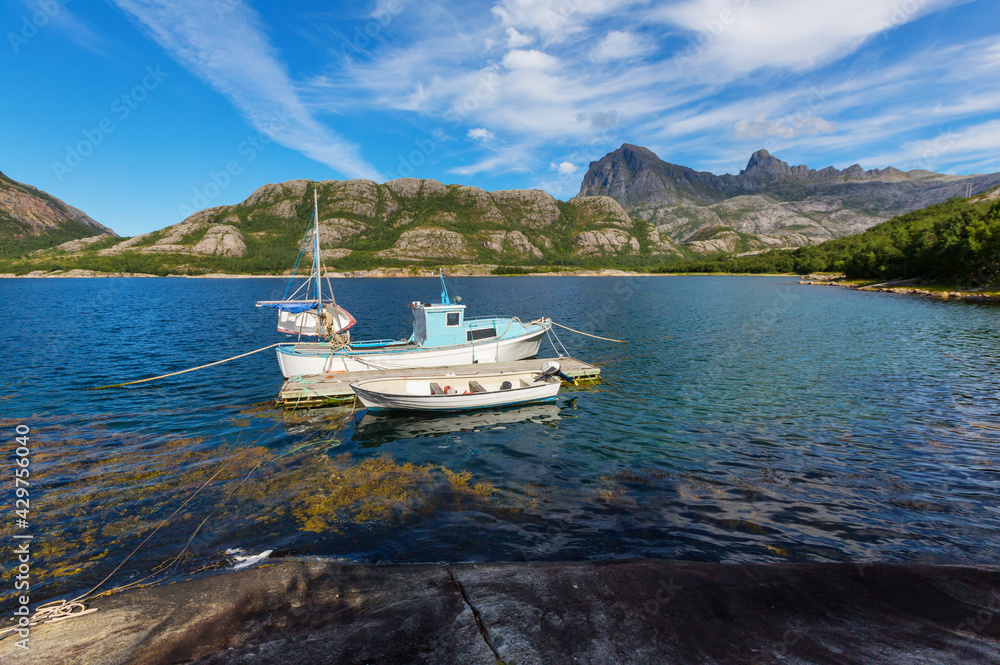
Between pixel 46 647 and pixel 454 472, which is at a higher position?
pixel 46 647

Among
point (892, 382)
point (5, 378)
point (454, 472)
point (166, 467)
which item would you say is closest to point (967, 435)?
point (892, 382)

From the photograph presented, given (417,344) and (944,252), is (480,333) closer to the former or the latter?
(417,344)

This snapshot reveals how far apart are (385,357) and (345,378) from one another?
3579mm

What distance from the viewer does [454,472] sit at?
15.8m

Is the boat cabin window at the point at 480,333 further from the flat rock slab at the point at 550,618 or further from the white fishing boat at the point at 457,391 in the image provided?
the flat rock slab at the point at 550,618

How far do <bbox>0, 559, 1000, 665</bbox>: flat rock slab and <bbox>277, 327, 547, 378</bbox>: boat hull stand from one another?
63.7 ft

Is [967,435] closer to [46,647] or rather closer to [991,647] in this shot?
[991,647]

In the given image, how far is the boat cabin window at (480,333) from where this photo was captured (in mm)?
32062

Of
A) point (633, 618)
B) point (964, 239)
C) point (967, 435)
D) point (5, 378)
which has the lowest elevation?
point (967, 435)

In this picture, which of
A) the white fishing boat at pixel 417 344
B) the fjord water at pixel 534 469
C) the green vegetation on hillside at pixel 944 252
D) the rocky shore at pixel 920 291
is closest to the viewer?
the fjord water at pixel 534 469

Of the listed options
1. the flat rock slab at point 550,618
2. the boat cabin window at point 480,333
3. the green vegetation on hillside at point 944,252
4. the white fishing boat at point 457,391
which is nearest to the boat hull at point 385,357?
the boat cabin window at point 480,333

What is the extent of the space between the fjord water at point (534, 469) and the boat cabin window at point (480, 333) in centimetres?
997

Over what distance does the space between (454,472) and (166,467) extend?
35.8ft

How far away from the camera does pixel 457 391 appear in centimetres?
2414
